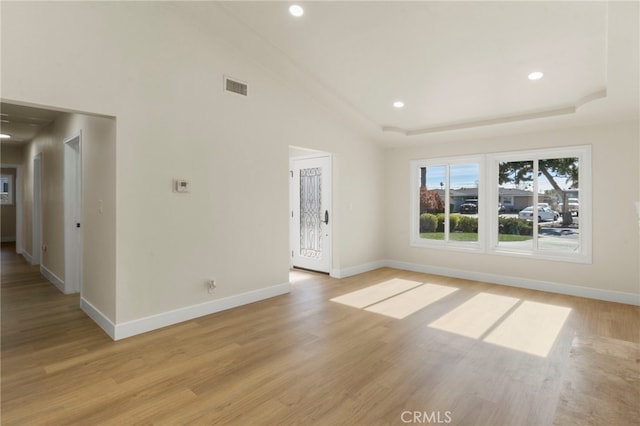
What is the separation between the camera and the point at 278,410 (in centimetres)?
220

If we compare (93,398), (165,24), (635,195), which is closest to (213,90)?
(165,24)

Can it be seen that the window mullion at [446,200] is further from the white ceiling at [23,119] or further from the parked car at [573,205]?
the white ceiling at [23,119]

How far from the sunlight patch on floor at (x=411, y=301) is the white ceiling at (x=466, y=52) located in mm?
2733

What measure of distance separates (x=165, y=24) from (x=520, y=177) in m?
5.53

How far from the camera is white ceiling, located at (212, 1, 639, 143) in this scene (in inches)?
117

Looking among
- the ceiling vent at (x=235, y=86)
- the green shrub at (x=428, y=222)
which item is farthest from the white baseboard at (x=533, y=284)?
the ceiling vent at (x=235, y=86)

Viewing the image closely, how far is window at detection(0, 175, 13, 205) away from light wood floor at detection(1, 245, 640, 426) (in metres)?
8.63

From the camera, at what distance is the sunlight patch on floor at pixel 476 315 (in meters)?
3.61

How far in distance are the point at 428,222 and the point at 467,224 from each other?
2.46 feet

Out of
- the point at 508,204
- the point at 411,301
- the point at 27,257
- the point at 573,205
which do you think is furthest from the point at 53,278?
the point at 573,205

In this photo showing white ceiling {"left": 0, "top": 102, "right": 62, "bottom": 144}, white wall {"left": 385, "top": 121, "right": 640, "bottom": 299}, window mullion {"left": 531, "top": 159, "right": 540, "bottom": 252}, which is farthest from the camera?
window mullion {"left": 531, "top": 159, "right": 540, "bottom": 252}

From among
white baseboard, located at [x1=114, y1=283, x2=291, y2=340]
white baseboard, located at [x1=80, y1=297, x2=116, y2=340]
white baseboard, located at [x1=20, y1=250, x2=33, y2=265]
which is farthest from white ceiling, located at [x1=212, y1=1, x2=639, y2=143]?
white baseboard, located at [x1=20, y1=250, x2=33, y2=265]

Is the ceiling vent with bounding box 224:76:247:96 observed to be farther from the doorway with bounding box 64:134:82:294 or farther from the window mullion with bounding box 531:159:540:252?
the window mullion with bounding box 531:159:540:252

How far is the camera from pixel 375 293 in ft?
16.4
